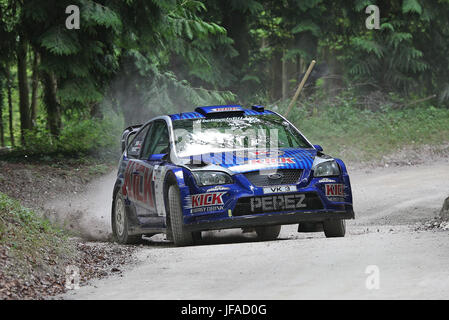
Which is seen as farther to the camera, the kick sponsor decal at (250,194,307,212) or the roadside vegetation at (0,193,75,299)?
the kick sponsor decal at (250,194,307,212)

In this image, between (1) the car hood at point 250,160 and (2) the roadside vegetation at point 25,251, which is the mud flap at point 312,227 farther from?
(2) the roadside vegetation at point 25,251

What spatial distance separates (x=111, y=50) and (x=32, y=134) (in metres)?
5.83

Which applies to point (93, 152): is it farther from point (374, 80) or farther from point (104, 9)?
point (374, 80)

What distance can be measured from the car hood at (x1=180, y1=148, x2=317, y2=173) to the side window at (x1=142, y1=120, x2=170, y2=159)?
2.57 ft

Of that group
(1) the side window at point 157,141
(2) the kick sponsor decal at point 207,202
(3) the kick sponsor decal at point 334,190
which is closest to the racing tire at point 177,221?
(2) the kick sponsor decal at point 207,202

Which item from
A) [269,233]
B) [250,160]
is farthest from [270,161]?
[269,233]

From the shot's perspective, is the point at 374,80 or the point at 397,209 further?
the point at 374,80

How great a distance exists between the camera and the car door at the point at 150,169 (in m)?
10.5

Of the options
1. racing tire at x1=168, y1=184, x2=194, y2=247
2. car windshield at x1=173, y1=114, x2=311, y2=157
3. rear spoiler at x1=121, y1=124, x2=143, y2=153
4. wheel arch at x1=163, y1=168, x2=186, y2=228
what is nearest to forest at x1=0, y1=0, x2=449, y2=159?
rear spoiler at x1=121, y1=124, x2=143, y2=153

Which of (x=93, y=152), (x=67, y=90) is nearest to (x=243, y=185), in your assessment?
(x=67, y=90)

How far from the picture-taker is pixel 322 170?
32.5 ft

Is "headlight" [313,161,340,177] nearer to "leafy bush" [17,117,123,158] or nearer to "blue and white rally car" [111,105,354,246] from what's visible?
"blue and white rally car" [111,105,354,246]

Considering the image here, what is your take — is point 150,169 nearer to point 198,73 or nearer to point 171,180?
point 171,180

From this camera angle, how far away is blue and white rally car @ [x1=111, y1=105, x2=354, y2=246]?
376 inches
